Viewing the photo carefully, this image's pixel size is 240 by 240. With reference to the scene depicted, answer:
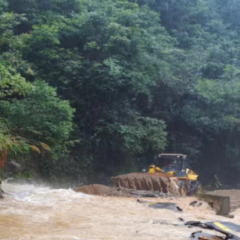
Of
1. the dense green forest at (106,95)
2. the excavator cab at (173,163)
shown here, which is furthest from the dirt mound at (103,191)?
the excavator cab at (173,163)

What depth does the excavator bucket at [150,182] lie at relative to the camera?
16.1 meters

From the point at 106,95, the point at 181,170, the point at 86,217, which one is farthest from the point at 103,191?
the point at 106,95

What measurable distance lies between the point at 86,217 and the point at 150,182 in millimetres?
6692

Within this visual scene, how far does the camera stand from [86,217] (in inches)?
393

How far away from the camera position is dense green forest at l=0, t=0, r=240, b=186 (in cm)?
1830

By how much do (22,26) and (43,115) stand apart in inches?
Result: 385

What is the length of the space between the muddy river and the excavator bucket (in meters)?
1.33

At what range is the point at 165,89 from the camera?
26.0 metres

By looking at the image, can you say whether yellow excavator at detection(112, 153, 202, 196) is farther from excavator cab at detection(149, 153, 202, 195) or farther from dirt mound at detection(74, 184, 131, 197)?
dirt mound at detection(74, 184, 131, 197)

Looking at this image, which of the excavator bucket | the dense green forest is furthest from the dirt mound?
the dense green forest

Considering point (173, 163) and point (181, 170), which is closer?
point (181, 170)

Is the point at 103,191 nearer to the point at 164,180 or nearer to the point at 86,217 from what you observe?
the point at 164,180

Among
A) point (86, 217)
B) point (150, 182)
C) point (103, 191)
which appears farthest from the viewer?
point (150, 182)

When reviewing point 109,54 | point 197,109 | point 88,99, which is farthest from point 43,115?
point 197,109
